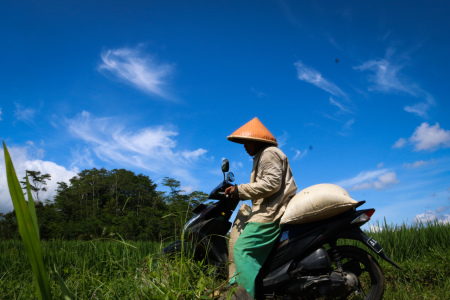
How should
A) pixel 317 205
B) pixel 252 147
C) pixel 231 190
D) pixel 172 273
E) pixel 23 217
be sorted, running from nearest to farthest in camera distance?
pixel 23 217 < pixel 172 273 < pixel 317 205 < pixel 231 190 < pixel 252 147

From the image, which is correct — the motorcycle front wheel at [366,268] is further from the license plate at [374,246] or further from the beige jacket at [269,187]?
the beige jacket at [269,187]

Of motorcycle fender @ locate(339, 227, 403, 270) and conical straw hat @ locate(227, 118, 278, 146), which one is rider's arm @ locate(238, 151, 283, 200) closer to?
conical straw hat @ locate(227, 118, 278, 146)

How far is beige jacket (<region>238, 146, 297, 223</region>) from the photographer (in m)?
3.10

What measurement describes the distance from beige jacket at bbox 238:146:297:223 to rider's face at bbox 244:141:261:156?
0.06 m

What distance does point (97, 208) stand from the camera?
120 feet

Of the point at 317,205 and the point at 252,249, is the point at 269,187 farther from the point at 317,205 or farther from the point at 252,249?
the point at 252,249

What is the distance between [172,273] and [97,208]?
3721cm

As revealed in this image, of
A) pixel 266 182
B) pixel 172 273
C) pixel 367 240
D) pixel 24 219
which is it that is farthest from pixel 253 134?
pixel 24 219

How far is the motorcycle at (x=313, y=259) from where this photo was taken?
3.05 metres

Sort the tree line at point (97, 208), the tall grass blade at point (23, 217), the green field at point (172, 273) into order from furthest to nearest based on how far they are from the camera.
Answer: the tree line at point (97, 208), the green field at point (172, 273), the tall grass blade at point (23, 217)

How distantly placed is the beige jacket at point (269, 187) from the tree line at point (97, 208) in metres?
22.7

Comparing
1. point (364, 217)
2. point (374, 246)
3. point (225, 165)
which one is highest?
point (225, 165)

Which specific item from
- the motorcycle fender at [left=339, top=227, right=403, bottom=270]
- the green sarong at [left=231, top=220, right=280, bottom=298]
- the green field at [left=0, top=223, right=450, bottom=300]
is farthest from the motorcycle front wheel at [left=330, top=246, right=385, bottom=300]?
the green field at [left=0, top=223, right=450, bottom=300]

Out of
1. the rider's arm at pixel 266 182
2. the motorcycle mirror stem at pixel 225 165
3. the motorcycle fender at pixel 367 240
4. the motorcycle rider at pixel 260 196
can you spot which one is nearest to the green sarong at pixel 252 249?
the motorcycle rider at pixel 260 196
